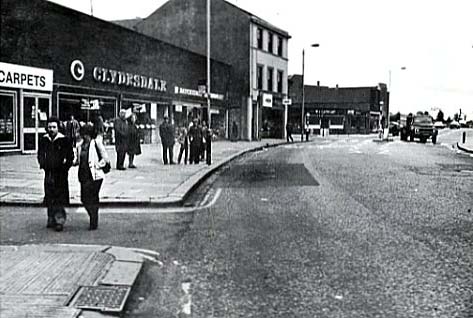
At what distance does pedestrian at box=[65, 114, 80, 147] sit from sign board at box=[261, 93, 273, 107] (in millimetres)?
29035

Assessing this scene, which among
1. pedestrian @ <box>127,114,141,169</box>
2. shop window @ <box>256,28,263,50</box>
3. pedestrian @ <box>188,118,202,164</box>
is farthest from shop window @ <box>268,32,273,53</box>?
pedestrian @ <box>127,114,141,169</box>

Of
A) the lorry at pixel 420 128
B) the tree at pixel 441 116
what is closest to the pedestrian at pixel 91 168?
the lorry at pixel 420 128

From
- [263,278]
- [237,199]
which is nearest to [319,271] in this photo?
[263,278]

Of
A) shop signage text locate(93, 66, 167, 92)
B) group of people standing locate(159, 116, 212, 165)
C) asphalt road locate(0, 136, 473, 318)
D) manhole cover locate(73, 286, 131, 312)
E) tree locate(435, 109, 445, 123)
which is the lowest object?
asphalt road locate(0, 136, 473, 318)

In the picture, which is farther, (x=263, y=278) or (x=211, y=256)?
(x=211, y=256)

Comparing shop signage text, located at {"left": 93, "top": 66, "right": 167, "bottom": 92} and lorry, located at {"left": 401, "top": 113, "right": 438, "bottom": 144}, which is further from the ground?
shop signage text, located at {"left": 93, "top": 66, "right": 167, "bottom": 92}

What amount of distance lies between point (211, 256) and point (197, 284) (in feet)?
4.26

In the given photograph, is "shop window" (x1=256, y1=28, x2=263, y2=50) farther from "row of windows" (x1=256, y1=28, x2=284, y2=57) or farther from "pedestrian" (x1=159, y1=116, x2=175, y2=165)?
"pedestrian" (x1=159, y1=116, x2=175, y2=165)

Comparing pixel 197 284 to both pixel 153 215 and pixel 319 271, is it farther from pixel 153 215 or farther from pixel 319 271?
pixel 153 215

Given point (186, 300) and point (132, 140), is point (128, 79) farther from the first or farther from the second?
point (186, 300)

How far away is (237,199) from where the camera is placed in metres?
13.3

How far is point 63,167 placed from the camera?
9414mm

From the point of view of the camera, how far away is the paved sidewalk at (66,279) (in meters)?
5.23

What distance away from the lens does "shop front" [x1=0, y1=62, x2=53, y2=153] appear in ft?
73.5
